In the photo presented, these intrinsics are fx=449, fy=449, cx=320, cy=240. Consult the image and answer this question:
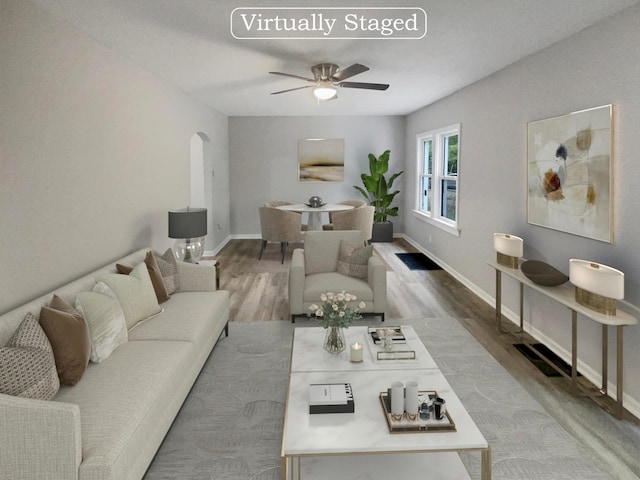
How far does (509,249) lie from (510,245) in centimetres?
4

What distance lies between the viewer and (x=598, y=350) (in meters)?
3.10

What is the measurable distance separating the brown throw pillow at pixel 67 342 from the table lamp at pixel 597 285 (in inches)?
112

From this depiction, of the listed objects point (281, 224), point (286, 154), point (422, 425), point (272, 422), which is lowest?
point (272, 422)

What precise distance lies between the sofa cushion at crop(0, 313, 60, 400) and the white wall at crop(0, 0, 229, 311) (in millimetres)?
575

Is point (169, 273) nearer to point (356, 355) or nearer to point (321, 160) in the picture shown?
point (356, 355)

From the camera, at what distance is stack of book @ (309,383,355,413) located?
209cm

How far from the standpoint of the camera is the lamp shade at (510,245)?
12.5 feet

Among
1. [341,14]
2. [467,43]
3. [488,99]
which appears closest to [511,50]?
[467,43]

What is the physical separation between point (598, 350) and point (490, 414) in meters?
1.03

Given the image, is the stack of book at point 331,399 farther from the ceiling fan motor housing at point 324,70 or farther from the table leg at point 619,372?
the ceiling fan motor housing at point 324,70

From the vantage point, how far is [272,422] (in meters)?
2.64

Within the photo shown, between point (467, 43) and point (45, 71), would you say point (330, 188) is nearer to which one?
point (467, 43)

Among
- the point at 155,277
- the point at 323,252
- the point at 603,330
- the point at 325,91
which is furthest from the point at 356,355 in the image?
the point at 325,91

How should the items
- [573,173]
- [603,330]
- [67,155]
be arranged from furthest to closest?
1. [573,173]
2. [67,155]
3. [603,330]
